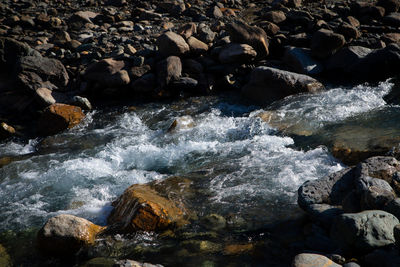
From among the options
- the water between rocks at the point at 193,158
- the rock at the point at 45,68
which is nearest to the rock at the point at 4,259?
the water between rocks at the point at 193,158

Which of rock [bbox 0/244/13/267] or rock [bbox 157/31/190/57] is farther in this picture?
rock [bbox 157/31/190/57]

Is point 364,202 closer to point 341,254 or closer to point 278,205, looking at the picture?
point 341,254

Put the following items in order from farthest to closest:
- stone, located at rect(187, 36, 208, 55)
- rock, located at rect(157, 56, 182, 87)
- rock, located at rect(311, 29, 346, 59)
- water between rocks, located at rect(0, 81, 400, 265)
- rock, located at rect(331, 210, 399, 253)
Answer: stone, located at rect(187, 36, 208, 55) → rock, located at rect(311, 29, 346, 59) → rock, located at rect(157, 56, 182, 87) → water between rocks, located at rect(0, 81, 400, 265) → rock, located at rect(331, 210, 399, 253)

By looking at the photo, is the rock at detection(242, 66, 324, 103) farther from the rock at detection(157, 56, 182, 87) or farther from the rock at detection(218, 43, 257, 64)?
the rock at detection(157, 56, 182, 87)

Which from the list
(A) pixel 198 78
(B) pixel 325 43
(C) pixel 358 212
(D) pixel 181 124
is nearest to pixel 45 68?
(A) pixel 198 78

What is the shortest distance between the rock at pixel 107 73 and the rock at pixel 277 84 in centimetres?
343

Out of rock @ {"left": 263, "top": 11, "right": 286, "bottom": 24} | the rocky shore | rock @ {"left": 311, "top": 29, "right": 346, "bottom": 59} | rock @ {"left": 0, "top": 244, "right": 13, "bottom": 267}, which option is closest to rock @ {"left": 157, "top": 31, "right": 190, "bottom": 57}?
the rocky shore

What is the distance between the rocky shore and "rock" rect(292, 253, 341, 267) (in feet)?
0.05

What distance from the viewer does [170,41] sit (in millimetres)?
10844

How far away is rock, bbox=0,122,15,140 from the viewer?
9.07m

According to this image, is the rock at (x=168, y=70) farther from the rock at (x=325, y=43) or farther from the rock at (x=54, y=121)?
the rock at (x=325, y=43)

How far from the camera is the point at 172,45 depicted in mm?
10867

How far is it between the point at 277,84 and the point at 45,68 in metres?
6.09

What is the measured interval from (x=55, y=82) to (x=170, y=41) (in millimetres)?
3285
